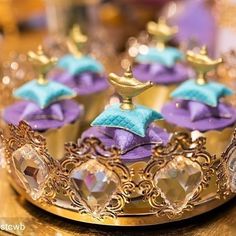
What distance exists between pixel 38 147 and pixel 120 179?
90mm

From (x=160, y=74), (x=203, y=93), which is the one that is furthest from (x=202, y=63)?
(x=160, y=74)

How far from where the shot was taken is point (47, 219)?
2.05 ft

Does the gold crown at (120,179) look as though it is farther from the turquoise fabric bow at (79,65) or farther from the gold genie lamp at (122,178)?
the turquoise fabric bow at (79,65)

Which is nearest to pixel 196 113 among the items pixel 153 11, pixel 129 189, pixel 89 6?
pixel 129 189

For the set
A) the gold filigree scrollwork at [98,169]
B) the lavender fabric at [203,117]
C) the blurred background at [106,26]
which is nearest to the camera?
the gold filigree scrollwork at [98,169]

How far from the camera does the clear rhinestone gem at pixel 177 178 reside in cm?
56

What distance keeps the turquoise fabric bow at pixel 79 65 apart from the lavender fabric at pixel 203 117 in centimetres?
15

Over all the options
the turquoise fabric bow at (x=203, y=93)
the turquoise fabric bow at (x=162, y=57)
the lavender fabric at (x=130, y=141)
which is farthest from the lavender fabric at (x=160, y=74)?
the lavender fabric at (x=130, y=141)

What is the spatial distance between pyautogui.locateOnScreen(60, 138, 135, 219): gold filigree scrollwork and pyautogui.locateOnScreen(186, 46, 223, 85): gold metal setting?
8.2 inches

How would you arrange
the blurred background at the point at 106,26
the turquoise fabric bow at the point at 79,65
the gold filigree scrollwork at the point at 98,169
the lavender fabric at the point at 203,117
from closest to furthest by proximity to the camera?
the gold filigree scrollwork at the point at 98,169
the lavender fabric at the point at 203,117
the turquoise fabric bow at the point at 79,65
the blurred background at the point at 106,26

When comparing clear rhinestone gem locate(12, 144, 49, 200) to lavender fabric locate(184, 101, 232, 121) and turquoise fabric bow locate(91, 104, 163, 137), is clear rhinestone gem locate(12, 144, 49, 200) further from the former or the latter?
lavender fabric locate(184, 101, 232, 121)

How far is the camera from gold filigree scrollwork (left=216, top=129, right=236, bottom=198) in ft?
1.94

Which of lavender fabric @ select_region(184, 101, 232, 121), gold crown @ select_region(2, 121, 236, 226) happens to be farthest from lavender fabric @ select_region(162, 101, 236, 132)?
gold crown @ select_region(2, 121, 236, 226)

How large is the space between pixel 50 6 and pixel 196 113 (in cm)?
54
